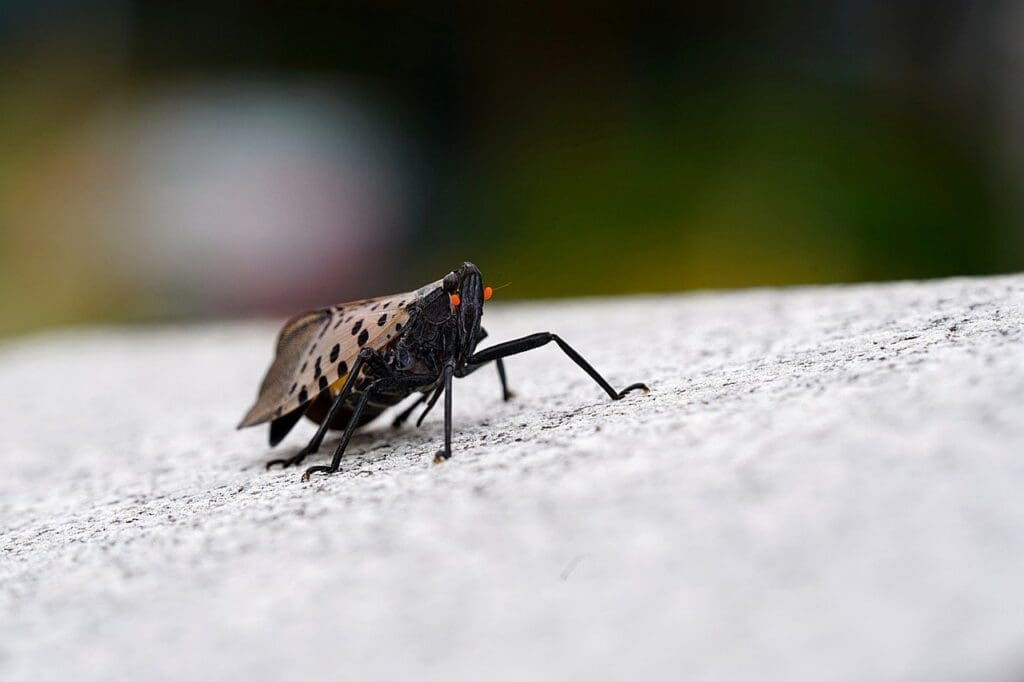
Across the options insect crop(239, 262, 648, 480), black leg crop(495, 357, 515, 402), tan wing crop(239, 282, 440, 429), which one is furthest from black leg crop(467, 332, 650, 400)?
black leg crop(495, 357, 515, 402)

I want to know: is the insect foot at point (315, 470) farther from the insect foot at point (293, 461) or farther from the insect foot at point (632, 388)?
the insect foot at point (632, 388)

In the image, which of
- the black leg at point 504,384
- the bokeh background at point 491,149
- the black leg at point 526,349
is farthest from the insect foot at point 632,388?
the bokeh background at point 491,149

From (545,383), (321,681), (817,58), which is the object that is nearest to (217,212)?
(817,58)

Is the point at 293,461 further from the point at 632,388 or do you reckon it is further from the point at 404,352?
the point at 632,388

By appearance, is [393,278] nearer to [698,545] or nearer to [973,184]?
[973,184]

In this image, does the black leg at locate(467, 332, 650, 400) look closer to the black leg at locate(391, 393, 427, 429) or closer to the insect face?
the insect face

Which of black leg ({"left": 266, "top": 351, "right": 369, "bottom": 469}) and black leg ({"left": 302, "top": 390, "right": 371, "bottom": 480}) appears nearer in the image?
black leg ({"left": 302, "top": 390, "right": 371, "bottom": 480})
